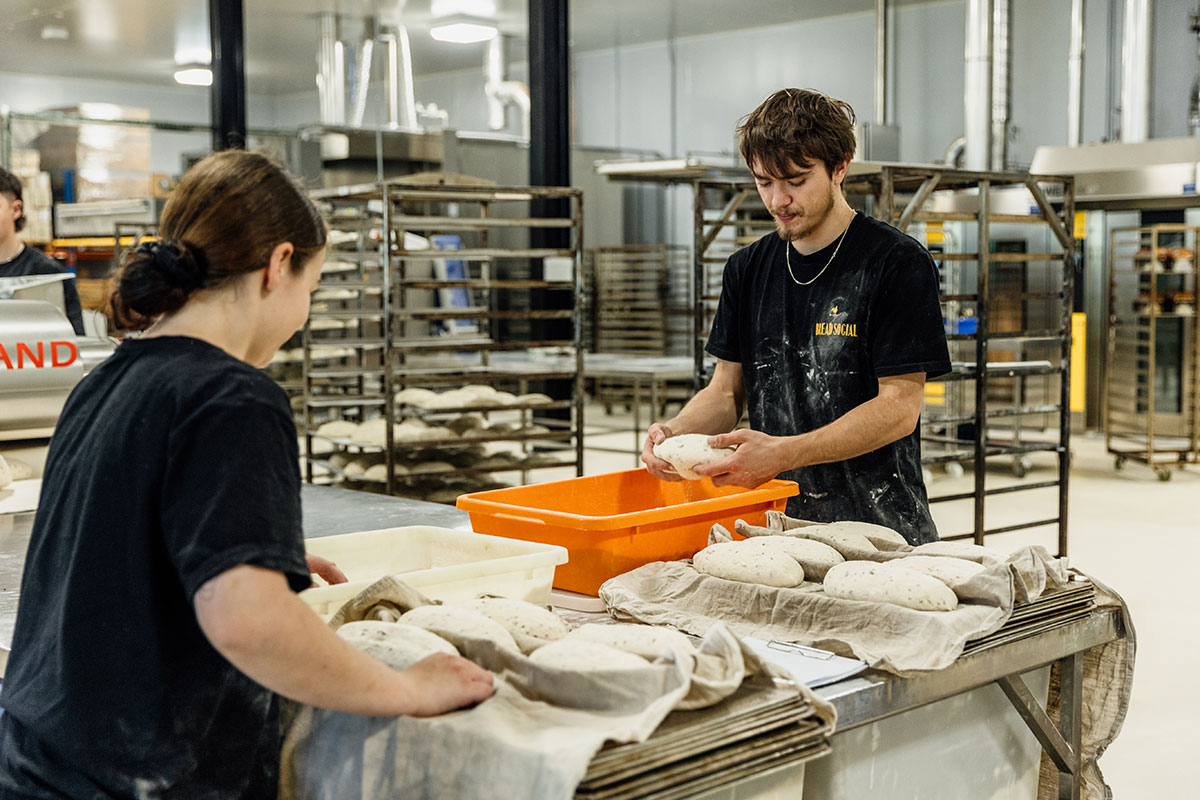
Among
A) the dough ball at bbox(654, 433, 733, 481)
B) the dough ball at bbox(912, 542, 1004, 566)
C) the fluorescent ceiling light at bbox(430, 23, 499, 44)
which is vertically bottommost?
the dough ball at bbox(912, 542, 1004, 566)

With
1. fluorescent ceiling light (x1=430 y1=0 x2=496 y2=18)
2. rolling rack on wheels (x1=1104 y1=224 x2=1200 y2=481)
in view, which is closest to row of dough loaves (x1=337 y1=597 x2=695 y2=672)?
rolling rack on wheels (x1=1104 y1=224 x2=1200 y2=481)

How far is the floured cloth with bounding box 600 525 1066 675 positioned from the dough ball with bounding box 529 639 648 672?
280 millimetres

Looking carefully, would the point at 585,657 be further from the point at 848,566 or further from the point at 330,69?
Answer: the point at 330,69

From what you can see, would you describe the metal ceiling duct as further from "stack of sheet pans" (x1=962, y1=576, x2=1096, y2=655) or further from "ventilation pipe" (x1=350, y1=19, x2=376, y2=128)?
"stack of sheet pans" (x1=962, y1=576, x2=1096, y2=655)

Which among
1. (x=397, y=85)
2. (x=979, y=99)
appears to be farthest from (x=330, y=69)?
(x=979, y=99)

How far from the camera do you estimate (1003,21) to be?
7664 mm

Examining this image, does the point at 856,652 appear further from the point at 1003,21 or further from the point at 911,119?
the point at 911,119

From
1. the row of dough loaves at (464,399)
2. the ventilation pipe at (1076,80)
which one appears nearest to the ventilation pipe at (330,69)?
the row of dough loaves at (464,399)

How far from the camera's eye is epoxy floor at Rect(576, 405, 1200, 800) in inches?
124

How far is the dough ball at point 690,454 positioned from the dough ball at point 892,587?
15.1 inches

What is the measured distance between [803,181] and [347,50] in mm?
9075

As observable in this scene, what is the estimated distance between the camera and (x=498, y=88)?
11156 millimetres

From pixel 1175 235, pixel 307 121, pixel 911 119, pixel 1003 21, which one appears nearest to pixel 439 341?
pixel 1003 21

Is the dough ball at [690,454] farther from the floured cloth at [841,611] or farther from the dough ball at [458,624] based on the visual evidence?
the dough ball at [458,624]
